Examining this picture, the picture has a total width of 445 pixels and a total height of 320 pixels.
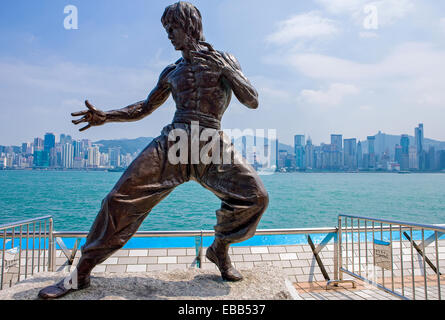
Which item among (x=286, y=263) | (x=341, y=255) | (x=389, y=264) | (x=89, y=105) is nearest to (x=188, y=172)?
(x=89, y=105)

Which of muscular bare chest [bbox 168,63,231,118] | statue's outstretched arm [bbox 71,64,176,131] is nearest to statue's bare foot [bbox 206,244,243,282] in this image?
muscular bare chest [bbox 168,63,231,118]

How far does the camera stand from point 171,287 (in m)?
2.88

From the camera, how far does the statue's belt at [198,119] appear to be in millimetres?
2951

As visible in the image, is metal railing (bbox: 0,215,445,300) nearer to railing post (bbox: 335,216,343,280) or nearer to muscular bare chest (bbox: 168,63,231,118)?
railing post (bbox: 335,216,343,280)

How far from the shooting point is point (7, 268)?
4555 millimetres

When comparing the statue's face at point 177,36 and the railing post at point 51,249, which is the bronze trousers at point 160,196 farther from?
the railing post at point 51,249

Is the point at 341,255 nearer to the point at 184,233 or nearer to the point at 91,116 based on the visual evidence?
the point at 184,233

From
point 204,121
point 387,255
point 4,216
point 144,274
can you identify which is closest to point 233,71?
point 204,121

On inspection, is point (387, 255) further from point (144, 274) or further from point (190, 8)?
point (190, 8)

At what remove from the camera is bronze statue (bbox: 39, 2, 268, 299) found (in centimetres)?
269

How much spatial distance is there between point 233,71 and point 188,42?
Answer: 0.52 m

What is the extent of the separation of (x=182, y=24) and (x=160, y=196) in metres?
1.55
